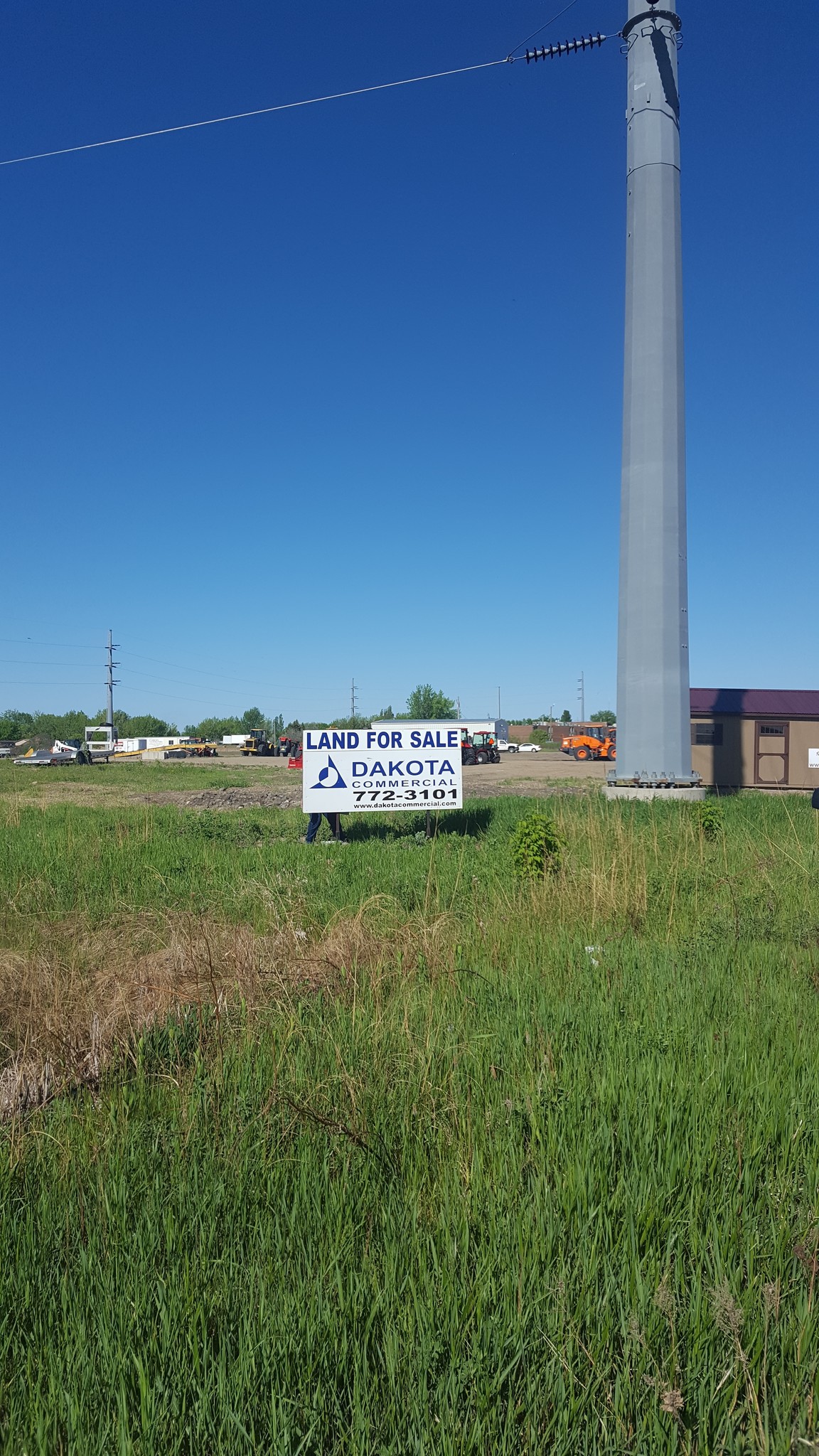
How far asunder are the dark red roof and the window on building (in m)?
0.49

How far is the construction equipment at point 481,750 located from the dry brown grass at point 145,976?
1738 inches

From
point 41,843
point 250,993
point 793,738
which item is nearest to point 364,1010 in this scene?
point 250,993

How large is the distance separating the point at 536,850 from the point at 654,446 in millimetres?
16022

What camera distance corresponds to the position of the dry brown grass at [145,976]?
452 centimetres

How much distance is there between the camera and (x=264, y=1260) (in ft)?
8.79

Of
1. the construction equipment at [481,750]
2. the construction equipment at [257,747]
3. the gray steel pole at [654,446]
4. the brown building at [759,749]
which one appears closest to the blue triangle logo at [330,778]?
the gray steel pole at [654,446]

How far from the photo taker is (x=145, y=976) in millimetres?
5809

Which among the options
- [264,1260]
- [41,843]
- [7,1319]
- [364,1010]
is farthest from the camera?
[41,843]

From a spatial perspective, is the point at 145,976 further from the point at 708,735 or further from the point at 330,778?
the point at 708,735

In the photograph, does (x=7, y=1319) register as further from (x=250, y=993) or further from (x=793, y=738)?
(x=793, y=738)

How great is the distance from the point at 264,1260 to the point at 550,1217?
0.95 m

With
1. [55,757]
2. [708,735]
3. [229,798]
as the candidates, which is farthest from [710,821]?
[55,757]

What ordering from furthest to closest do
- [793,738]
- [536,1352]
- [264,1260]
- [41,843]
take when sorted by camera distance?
[793,738]
[41,843]
[264,1260]
[536,1352]

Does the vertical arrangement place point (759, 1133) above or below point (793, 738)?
below
